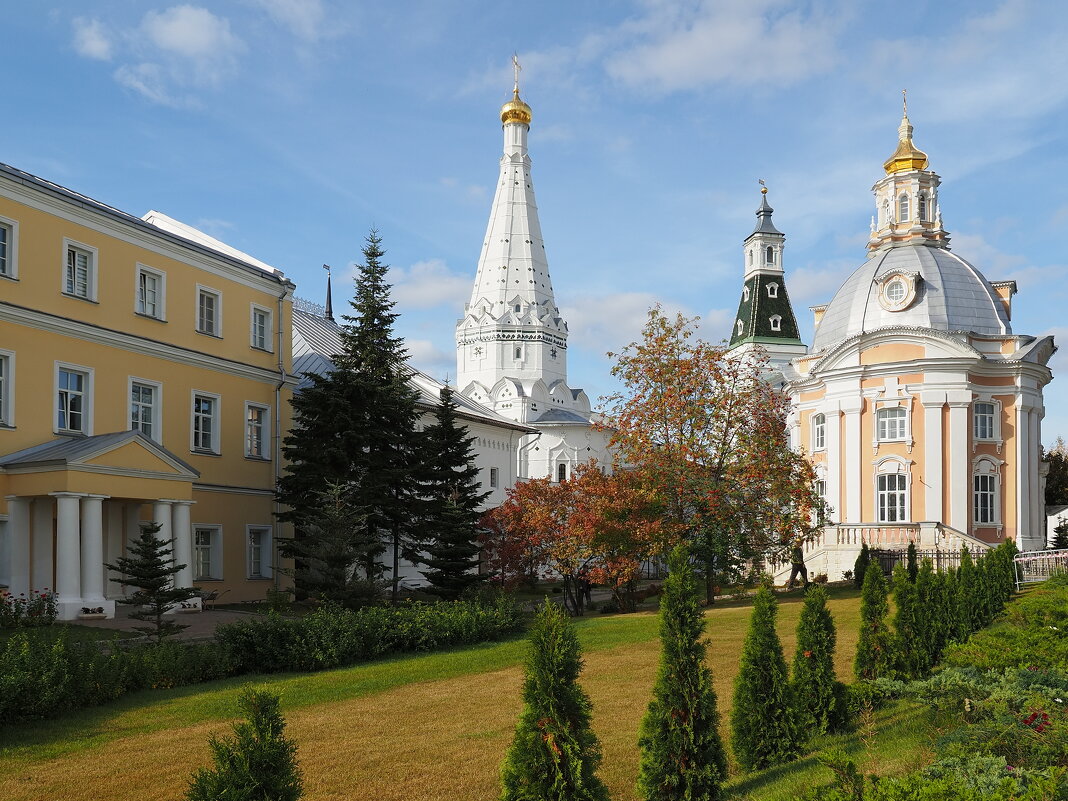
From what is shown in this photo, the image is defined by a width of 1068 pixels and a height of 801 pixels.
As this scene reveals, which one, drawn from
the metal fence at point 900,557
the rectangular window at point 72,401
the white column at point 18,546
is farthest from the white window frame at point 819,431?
the white column at point 18,546

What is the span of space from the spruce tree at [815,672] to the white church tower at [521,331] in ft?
218

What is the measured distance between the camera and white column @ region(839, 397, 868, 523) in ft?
134

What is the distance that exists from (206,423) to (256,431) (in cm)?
203

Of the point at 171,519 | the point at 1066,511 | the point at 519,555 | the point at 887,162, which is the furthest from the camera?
the point at 1066,511

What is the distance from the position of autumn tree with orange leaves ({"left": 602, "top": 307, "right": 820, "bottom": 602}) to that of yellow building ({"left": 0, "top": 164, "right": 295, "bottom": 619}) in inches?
451

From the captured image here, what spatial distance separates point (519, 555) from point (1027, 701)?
81.9 feet

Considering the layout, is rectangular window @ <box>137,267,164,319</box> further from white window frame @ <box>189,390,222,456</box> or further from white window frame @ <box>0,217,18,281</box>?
white window frame @ <box>0,217,18,281</box>

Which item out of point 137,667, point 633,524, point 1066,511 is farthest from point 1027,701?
point 1066,511

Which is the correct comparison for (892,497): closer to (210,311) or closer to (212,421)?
(212,421)

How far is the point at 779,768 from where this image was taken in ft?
29.9

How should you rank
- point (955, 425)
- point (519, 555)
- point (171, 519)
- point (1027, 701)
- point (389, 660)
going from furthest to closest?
point (955, 425) < point (519, 555) < point (171, 519) < point (389, 660) < point (1027, 701)

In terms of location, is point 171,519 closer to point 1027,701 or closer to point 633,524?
point 633,524

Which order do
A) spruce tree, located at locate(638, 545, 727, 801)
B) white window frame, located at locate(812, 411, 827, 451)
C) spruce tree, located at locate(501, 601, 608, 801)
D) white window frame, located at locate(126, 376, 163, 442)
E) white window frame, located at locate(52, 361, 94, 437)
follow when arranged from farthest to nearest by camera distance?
1. white window frame, located at locate(812, 411, 827, 451)
2. white window frame, located at locate(126, 376, 163, 442)
3. white window frame, located at locate(52, 361, 94, 437)
4. spruce tree, located at locate(638, 545, 727, 801)
5. spruce tree, located at locate(501, 601, 608, 801)

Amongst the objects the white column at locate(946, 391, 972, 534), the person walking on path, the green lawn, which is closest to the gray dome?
the white column at locate(946, 391, 972, 534)
